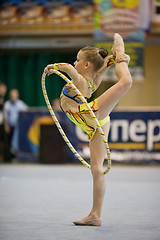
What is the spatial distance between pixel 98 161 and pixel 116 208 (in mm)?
980

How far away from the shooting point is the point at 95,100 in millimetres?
3459

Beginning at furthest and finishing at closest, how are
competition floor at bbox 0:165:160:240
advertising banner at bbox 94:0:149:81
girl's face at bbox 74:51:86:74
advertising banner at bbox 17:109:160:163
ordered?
→ 1. advertising banner at bbox 94:0:149:81
2. advertising banner at bbox 17:109:160:163
3. girl's face at bbox 74:51:86:74
4. competition floor at bbox 0:165:160:240

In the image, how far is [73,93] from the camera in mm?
3441

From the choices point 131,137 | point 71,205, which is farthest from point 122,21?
point 71,205

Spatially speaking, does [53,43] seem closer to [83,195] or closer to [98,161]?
[83,195]

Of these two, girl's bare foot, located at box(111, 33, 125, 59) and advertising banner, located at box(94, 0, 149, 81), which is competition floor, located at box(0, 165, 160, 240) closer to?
girl's bare foot, located at box(111, 33, 125, 59)

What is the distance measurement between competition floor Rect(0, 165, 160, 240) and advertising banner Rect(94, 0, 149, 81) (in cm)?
426

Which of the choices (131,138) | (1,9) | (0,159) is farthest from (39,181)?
(1,9)

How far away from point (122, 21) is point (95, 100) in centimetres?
754

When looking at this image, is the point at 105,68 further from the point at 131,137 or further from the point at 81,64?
the point at 131,137

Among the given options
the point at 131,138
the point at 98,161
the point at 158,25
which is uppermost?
the point at 158,25

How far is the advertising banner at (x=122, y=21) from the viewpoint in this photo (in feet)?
34.8

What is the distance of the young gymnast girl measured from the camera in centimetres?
335

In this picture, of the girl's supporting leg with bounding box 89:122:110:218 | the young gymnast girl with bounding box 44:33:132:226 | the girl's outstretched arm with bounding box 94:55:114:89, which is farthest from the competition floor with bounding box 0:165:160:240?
the girl's outstretched arm with bounding box 94:55:114:89
